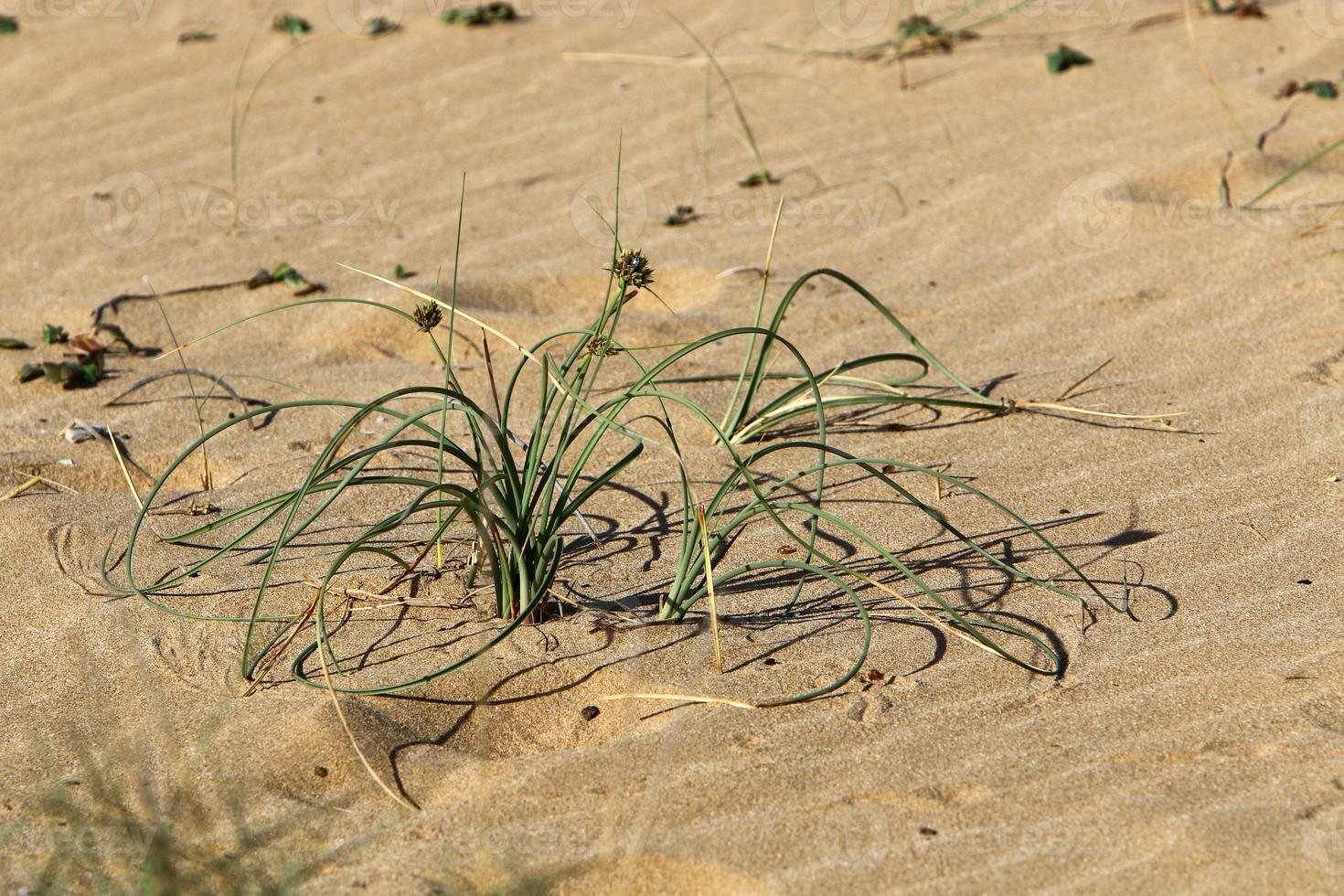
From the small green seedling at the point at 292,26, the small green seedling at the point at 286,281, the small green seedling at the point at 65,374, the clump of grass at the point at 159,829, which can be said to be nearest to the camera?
the clump of grass at the point at 159,829

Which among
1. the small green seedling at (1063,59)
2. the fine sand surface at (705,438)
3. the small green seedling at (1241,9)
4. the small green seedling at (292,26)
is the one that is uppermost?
the small green seedling at (292,26)

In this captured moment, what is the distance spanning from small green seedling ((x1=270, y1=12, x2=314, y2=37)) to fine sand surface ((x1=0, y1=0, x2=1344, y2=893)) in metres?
0.06

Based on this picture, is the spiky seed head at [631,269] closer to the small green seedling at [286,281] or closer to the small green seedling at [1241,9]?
the small green seedling at [286,281]

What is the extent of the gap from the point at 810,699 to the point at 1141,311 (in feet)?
4.71

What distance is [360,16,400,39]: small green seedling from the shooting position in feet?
14.1

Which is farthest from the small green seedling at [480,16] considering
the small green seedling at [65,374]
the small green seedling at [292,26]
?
the small green seedling at [65,374]

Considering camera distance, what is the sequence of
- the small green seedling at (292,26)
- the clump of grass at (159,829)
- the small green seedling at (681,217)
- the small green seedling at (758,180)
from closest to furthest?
the clump of grass at (159,829) → the small green seedling at (681,217) → the small green seedling at (758,180) → the small green seedling at (292,26)

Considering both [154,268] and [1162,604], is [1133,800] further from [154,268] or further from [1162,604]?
[154,268]

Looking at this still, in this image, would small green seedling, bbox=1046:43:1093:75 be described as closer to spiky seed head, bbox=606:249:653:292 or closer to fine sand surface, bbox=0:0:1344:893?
fine sand surface, bbox=0:0:1344:893

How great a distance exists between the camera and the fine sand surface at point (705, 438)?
1446mm

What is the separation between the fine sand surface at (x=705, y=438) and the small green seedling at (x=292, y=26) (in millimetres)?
55

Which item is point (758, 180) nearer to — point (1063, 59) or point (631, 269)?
point (1063, 59)

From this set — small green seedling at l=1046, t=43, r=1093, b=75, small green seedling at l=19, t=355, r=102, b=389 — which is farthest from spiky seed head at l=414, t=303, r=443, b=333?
small green seedling at l=1046, t=43, r=1093, b=75

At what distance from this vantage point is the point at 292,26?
4.25 m
